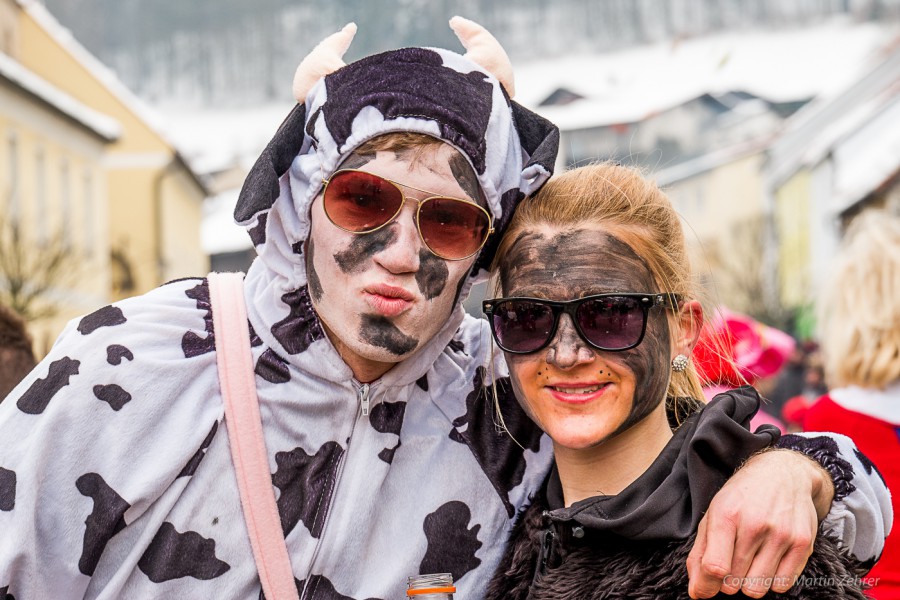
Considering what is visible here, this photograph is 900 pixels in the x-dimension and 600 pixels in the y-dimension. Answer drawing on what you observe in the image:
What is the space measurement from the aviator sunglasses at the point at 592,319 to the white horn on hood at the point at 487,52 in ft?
2.01

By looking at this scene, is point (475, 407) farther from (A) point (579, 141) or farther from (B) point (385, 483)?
(A) point (579, 141)

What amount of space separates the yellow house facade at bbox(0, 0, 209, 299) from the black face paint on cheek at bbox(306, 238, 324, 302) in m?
23.9

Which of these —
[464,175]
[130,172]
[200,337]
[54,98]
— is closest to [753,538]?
[464,175]

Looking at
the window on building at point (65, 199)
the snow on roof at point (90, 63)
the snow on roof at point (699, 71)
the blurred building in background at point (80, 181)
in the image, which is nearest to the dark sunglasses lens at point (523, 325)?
the blurred building in background at point (80, 181)

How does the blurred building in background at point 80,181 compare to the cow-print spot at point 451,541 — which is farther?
the blurred building in background at point 80,181

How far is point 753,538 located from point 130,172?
28.2m

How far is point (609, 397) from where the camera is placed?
7.43 ft

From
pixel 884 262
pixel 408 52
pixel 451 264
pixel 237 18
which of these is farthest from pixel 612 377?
pixel 237 18

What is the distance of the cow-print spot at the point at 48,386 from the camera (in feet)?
7.38

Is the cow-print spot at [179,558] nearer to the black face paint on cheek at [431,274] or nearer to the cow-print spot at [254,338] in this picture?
the cow-print spot at [254,338]

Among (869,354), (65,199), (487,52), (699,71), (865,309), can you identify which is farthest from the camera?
(699,71)

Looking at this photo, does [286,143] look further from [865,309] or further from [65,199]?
[65,199]

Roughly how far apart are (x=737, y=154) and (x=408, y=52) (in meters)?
34.3

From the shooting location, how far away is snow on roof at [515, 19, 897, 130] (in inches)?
1500
